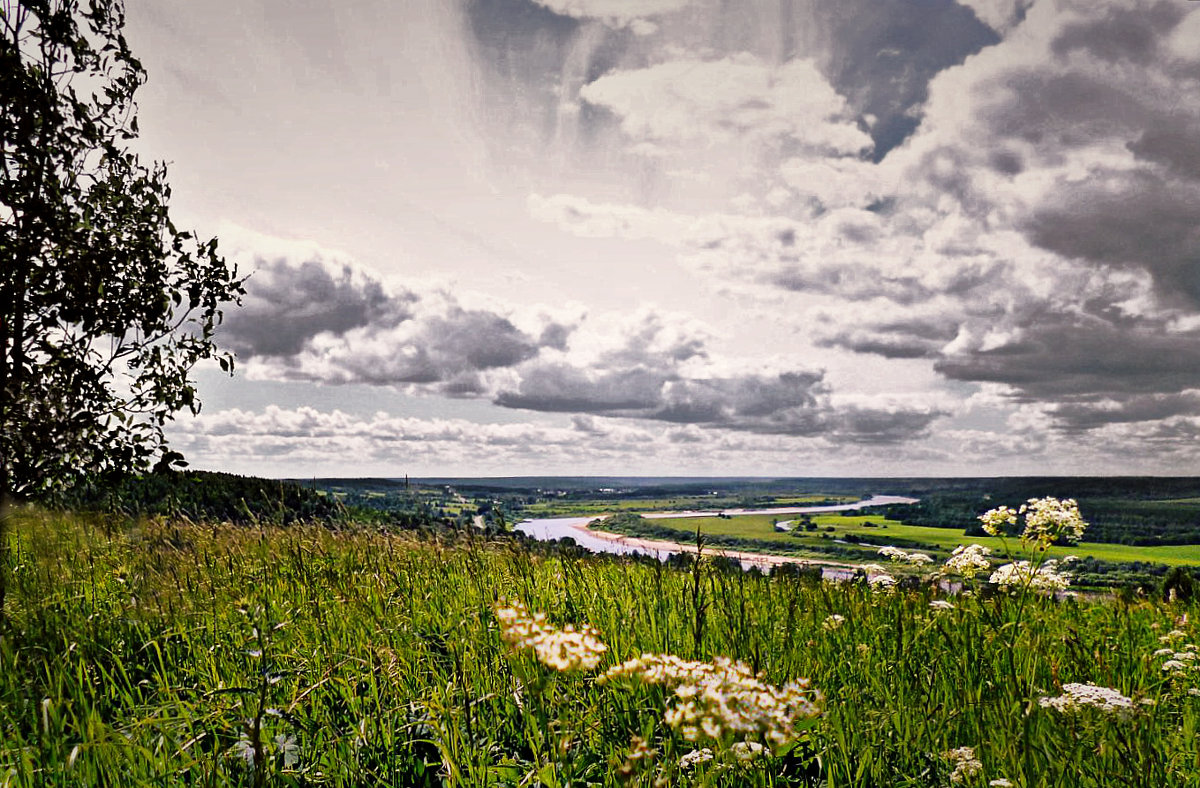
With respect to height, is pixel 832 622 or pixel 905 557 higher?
pixel 905 557

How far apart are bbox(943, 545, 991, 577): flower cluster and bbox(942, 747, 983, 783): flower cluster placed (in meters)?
2.57

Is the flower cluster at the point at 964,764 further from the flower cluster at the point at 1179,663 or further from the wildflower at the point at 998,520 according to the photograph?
the wildflower at the point at 998,520

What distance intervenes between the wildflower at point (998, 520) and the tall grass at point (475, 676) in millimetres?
608

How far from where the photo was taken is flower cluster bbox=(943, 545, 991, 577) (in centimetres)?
517

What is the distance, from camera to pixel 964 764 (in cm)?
262

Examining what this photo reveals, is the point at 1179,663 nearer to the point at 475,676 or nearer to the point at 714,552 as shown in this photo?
the point at 714,552

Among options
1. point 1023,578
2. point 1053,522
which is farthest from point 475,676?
point 1053,522

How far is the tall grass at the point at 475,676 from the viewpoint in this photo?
2.80 m

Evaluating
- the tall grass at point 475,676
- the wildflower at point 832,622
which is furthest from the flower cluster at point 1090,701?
the wildflower at point 832,622

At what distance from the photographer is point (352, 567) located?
6.80 m

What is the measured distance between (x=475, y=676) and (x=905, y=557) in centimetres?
343

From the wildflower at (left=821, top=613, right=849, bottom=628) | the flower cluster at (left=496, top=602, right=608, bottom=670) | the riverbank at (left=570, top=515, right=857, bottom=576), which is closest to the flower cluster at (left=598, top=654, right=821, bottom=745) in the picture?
the flower cluster at (left=496, top=602, right=608, bottom=670)

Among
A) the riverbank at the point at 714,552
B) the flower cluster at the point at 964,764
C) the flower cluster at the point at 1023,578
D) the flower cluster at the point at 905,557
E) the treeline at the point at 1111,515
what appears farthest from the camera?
the treeline at the point at 1111,515

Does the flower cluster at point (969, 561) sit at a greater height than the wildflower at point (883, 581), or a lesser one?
greater
